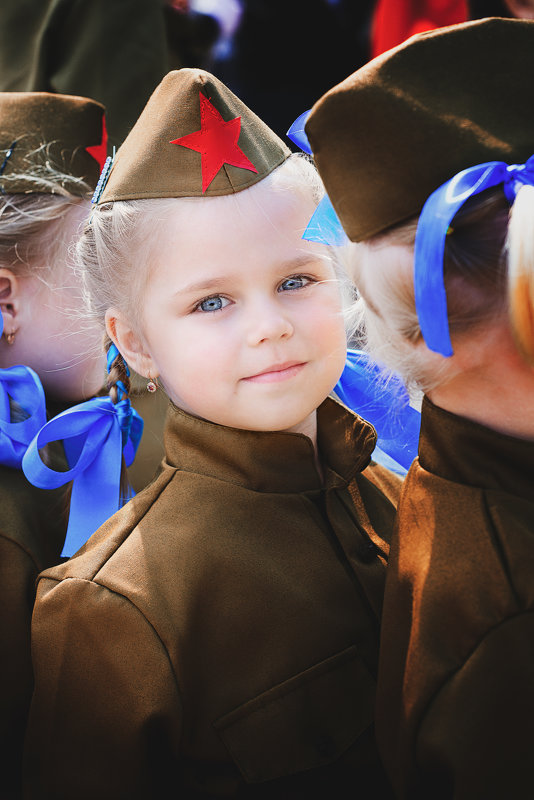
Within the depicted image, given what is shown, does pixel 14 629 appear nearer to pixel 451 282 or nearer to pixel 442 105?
pixel 451 282

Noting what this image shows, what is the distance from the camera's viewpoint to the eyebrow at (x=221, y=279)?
1120mm

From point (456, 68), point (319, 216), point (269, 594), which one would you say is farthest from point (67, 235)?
point (456, 68)

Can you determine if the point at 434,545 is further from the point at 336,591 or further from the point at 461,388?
the point at 336,591

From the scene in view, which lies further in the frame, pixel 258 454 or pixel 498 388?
pixel 258 454

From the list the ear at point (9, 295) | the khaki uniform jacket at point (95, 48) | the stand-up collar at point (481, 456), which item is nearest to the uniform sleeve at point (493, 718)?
the stand-up collar at point (481, 456)

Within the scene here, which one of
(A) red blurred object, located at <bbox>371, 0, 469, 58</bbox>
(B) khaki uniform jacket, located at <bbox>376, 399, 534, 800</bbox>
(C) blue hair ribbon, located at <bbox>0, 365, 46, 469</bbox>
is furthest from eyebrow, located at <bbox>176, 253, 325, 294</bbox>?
(A) red blurred object, located at <bbox>371, 0, 469, 58</bbox>

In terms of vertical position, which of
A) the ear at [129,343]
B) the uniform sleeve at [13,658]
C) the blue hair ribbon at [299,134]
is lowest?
the uniform sleeve at [13,658]

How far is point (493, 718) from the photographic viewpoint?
31.4 inches

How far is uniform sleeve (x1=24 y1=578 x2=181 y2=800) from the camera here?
3.42 feet

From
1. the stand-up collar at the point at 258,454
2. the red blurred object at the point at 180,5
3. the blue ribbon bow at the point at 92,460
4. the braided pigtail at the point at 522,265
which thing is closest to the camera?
the braided pigtail at the point at 522,265

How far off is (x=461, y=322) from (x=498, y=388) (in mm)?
96

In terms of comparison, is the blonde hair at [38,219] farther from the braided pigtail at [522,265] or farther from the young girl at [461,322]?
the braided pigtail at [522,265]

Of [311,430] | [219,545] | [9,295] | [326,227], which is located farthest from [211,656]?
[9,295]

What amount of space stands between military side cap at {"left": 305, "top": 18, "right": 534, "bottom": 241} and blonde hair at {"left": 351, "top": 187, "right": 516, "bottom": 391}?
0.05 m
